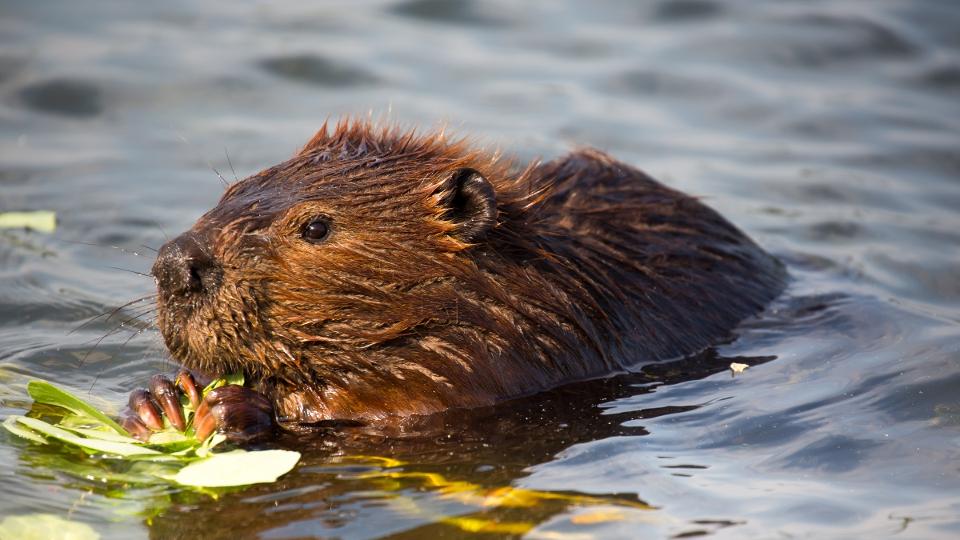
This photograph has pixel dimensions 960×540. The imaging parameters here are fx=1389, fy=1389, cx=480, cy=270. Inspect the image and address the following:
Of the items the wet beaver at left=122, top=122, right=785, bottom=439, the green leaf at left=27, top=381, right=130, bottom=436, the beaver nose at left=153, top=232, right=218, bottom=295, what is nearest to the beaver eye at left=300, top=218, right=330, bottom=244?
the wet beaver at left=122, top=122, right=785, bottom=439

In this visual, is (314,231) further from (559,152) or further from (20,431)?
(559,152)

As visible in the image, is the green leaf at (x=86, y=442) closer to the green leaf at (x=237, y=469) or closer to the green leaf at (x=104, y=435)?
the green leaf at (x=104, y=435)

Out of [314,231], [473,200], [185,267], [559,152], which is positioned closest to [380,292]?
[314,231]

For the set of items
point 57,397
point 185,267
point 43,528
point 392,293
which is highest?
point 185,267

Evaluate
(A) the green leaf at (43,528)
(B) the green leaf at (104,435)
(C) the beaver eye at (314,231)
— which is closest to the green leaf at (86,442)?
(B) the green leaf at (104,435)

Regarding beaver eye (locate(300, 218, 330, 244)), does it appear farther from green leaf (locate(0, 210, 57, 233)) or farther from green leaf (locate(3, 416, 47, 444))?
green leaf (locate(0, 210, 57, 233))

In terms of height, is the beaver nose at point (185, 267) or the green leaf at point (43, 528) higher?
the beaver nose at point (185, 267)
